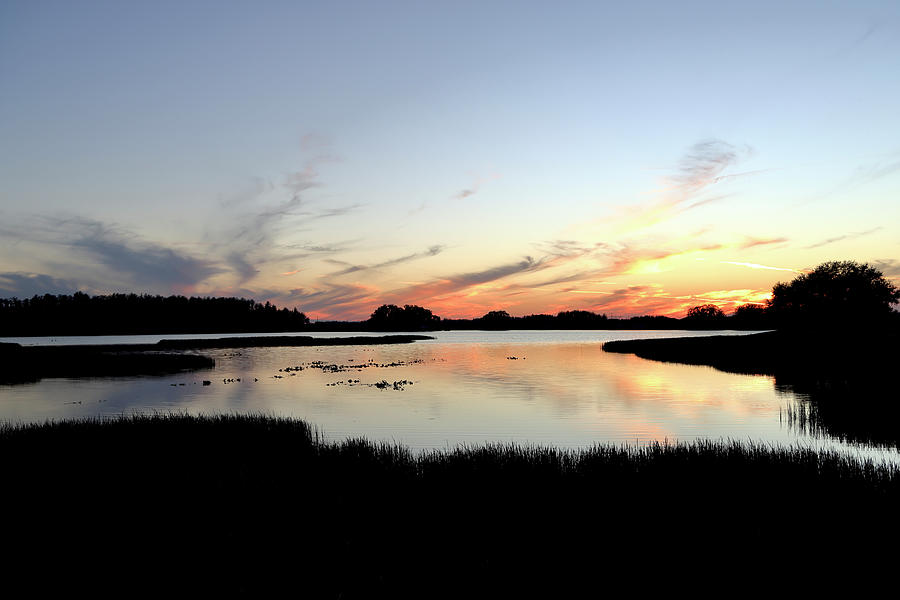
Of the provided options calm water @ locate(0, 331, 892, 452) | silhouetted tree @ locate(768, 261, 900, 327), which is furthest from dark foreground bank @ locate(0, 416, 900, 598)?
silhouetted tree @ locate(768, 261, 900, 327)

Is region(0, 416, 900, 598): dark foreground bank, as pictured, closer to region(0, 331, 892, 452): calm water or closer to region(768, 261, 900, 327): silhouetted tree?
region(0, 331, 892, 452): calm water

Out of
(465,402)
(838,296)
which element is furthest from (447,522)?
(838,296)

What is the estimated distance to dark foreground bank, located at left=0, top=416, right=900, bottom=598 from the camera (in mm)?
9266

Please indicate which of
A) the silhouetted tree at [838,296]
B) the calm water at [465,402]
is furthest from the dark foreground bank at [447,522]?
the silhouetted tree at [838,296]

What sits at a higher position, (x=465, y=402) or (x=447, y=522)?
(x=447, y=522)

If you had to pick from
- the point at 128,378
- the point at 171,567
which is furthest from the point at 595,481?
the point at 128,378

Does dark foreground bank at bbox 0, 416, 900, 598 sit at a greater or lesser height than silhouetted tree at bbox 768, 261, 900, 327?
lesser

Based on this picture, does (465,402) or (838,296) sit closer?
(465,402)

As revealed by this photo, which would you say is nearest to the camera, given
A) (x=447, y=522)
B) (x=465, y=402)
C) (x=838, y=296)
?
(x=447, y=522)

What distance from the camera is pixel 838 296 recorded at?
Answer: 9875 cm

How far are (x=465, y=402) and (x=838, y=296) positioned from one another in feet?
311

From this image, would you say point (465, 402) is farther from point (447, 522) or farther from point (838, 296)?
point (838, 296)

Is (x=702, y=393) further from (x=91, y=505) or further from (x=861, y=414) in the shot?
(x=91, y=505)

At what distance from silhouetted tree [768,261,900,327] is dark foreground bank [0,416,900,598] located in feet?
316
